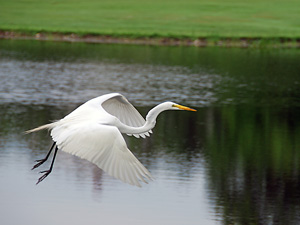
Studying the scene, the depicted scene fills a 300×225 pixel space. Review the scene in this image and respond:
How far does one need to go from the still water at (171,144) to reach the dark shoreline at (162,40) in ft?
14.7

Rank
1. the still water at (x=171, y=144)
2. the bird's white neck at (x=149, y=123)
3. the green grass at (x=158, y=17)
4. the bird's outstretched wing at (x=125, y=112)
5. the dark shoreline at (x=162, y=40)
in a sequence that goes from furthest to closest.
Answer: the green grass at (x=158, y=17) → the dark shoreline at (x=162, y=40) → the still water at (x=171, y=144) → the bird's outstretched wing at (x=125, y=112) → the bird's white neck at (x=149, y=123)

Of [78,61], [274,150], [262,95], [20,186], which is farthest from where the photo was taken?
[78,61]

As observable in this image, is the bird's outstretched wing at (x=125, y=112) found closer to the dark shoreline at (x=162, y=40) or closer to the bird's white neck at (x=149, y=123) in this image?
the bird's white neck at (x=149, y=123)

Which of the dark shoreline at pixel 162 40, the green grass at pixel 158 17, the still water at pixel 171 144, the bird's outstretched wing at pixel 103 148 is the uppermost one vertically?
the green grass at pixel 158 17

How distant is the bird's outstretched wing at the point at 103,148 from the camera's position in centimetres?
598

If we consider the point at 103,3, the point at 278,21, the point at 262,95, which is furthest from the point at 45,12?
the point at 262,95

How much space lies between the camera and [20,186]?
9.88 m

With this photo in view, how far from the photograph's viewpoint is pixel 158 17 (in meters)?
40.8

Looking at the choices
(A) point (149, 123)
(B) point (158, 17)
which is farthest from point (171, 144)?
(B) point (158, 17)

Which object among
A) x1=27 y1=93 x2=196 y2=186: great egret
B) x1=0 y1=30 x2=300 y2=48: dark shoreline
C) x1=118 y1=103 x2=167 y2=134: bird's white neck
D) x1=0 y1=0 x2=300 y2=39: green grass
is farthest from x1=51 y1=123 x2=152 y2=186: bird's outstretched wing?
x1=0 y1=0 x2=300 y2=39: green grass

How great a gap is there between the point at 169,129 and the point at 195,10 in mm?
29285

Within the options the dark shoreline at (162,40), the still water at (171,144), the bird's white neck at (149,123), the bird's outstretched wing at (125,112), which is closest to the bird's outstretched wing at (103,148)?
the bird's white neck at (149,123)

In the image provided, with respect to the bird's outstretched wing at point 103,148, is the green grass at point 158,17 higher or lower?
higher

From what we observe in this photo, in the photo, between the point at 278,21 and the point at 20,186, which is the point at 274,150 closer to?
the point at 20,186
